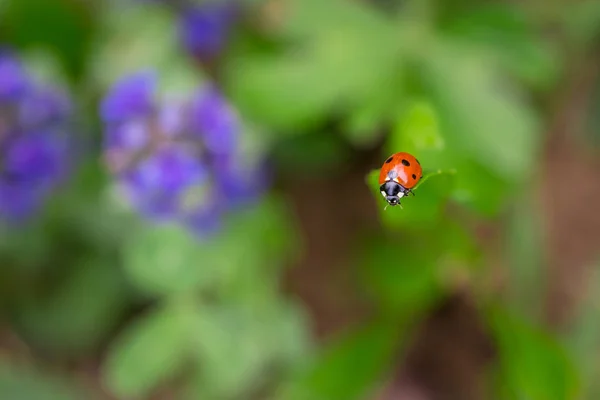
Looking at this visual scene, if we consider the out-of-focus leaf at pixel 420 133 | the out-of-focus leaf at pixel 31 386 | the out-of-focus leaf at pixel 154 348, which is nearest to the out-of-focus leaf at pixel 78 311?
the out-of-focus leaf at pixel 31 386

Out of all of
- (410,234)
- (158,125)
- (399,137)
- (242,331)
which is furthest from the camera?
(410,234)

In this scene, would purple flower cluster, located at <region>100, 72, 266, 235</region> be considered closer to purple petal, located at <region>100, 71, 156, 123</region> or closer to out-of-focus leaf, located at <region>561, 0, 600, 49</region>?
purple petal, located at <region>100, 71, 156, 123</region>

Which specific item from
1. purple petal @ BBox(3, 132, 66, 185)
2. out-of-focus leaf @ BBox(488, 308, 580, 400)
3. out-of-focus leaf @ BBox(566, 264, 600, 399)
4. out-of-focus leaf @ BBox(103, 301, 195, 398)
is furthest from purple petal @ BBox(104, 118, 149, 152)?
out-of-focus leaf @ BBox(566, 264, 600, 399)

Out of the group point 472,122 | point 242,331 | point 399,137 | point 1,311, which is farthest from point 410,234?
point 1,311

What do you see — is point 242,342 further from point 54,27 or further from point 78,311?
point 54,27

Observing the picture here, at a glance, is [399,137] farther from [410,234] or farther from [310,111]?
[410,234]

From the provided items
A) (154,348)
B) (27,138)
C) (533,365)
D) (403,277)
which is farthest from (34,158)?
(533,365)
